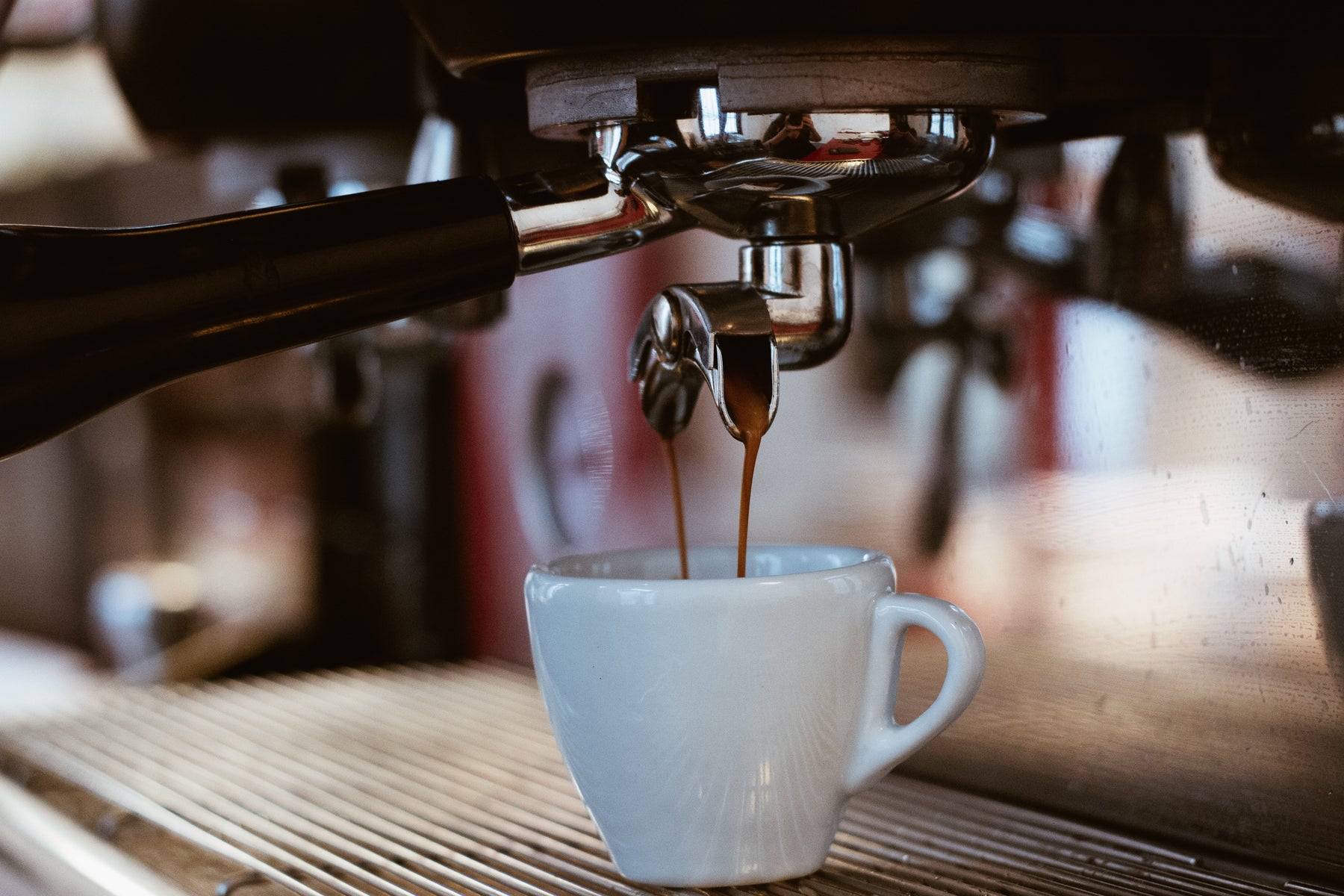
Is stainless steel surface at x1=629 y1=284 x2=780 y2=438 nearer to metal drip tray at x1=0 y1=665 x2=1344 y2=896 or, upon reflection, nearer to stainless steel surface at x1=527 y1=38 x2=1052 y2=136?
stainless steel surface at x1=527 y1=38 x2=1052 y2=136

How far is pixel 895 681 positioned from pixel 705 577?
92 millimetres

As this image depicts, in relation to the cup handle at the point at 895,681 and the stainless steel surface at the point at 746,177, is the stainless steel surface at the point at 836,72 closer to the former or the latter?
the stainless steel surface at the point at 746,177

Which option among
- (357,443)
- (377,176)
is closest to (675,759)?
(377,176)

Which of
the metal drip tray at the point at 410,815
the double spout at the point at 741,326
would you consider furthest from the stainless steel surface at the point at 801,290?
the metal drip tray at the point at 410,815

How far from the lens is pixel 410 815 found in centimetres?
50

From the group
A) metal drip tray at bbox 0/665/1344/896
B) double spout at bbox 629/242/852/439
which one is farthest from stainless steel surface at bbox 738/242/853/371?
metal drip tray at bbox 0/665/1344/896

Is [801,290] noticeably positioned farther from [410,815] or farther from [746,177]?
[410,815]

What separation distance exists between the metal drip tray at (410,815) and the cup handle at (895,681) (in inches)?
1.7

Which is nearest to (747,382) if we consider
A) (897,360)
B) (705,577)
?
(705,577)

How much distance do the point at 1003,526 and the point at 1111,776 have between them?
102 mm

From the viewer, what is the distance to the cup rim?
37 centimetres

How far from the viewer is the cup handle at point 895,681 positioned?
37 centimetres

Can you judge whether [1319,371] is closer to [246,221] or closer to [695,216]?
[695,216]

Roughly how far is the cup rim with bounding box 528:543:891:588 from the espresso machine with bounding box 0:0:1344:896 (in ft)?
0.17
